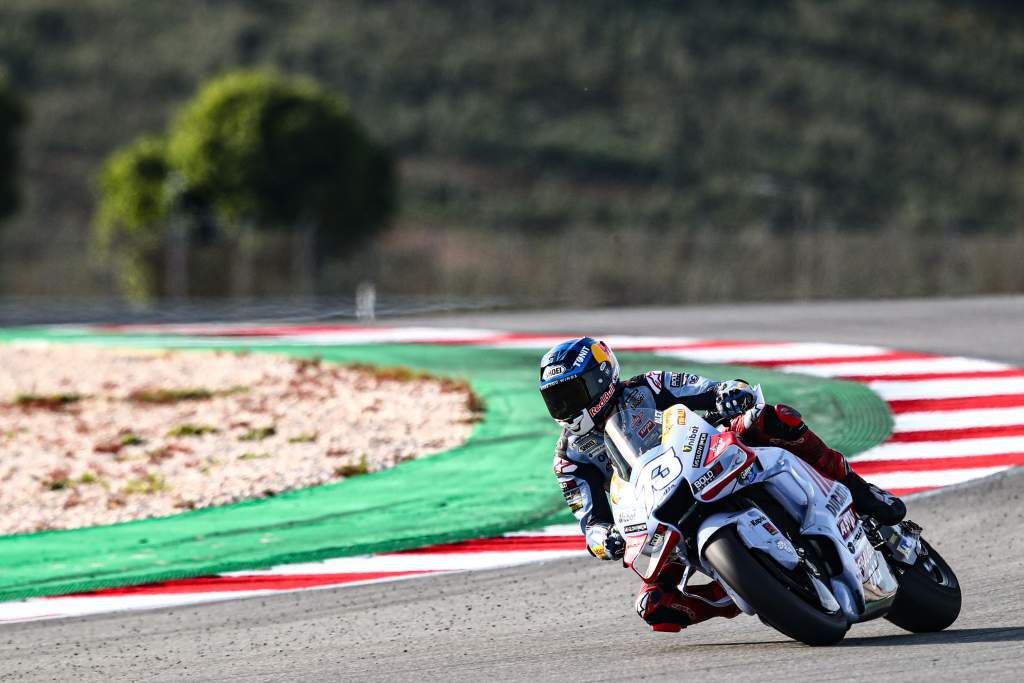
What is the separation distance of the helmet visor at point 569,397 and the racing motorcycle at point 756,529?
148 millimetres

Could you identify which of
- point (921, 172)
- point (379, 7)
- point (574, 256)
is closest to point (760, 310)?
point (574, 256)

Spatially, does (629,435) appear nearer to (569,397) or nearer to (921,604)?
(569,397)

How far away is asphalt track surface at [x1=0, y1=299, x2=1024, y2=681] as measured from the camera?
19.9 feet

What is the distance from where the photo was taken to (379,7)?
106 m

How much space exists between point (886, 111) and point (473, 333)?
78244 mm

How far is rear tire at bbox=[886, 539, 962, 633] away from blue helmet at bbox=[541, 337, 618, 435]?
4.62ft

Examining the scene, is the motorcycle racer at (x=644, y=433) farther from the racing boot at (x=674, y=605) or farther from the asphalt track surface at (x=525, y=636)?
the asphalt track surface at (x=525, y=636)

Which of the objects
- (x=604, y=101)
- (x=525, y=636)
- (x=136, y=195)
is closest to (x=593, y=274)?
(x=136, y=195)

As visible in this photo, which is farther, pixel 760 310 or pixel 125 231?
pixel 125 231

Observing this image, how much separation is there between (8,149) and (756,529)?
148 feet

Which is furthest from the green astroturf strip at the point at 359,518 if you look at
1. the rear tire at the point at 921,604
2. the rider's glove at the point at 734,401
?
the rear tire at the point at 921,604

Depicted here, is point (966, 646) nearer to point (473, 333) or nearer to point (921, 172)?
point (473, 333)

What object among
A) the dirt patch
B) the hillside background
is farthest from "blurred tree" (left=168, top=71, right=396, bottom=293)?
the dirt patch

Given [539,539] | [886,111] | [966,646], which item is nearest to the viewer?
[966,646]
